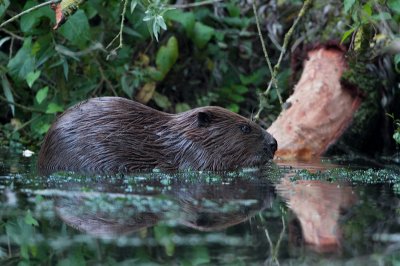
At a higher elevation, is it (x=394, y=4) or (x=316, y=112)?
(x=394, y=4)

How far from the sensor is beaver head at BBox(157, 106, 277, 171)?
6.40 metres

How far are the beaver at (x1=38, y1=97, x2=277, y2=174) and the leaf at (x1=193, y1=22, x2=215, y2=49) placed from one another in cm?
272

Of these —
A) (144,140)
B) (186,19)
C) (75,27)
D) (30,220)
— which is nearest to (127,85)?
(186,19)

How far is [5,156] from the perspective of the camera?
24.1 feet

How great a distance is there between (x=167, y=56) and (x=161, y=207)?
5026 mm

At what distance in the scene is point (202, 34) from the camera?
9266 mm

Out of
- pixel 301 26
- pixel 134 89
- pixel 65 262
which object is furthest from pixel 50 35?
pixel 65 262

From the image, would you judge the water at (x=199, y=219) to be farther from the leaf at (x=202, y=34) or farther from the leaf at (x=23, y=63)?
the leaf at (x=202, y=34)

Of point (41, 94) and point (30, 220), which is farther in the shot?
point (41, 94)

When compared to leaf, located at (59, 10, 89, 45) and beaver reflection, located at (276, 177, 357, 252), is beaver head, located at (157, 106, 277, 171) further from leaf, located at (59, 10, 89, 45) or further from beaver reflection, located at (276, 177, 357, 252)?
leaf, located at (59, 10, 89, 45)

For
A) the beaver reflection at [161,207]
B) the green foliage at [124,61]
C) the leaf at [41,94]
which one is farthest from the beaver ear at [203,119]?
the leaf at [41,94]

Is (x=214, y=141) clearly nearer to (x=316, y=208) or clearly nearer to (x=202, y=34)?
(x=316, y=208)

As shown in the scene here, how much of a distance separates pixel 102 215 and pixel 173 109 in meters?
5.50

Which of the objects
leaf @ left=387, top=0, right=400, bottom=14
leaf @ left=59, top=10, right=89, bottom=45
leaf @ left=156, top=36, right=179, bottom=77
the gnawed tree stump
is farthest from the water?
leaf @ left=156, top=36, right=179, bottom=77
